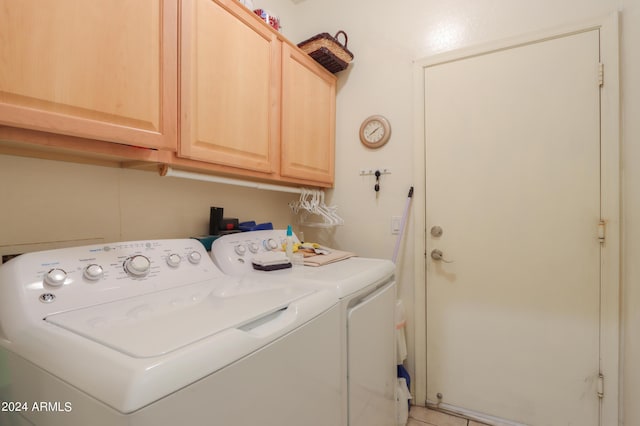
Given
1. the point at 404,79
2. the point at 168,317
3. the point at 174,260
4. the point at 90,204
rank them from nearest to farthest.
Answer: the point at 168,317 < the point at 174,260 < the point at 90,204 < the point at 404,79

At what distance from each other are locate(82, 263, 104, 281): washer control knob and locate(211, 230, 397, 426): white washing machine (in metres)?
0.45

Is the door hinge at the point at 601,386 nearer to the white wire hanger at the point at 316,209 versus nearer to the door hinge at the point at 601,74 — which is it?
the door hinge at the point at 601,74

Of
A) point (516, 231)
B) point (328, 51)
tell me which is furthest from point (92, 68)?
point (516, 231)

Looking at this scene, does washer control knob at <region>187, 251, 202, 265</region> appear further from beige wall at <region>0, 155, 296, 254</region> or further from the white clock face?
the white clock face

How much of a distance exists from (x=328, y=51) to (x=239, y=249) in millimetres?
1343

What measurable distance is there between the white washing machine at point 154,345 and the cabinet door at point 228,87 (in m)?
0.48

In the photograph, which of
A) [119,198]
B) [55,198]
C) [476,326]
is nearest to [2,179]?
[55,198]

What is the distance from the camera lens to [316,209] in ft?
6.89

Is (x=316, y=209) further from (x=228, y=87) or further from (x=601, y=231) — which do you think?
(x=601, y=231)

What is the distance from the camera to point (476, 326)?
1769 mm

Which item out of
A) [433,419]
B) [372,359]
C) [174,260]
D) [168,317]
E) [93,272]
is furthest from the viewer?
[433,419]

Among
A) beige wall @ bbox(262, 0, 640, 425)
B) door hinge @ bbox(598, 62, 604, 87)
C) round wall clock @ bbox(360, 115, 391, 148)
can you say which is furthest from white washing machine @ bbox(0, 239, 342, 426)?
door hinge @ bbox(598, 62, 604, 87)

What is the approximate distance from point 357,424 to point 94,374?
0.96m

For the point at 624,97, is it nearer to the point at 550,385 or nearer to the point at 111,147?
the point at 550,385
